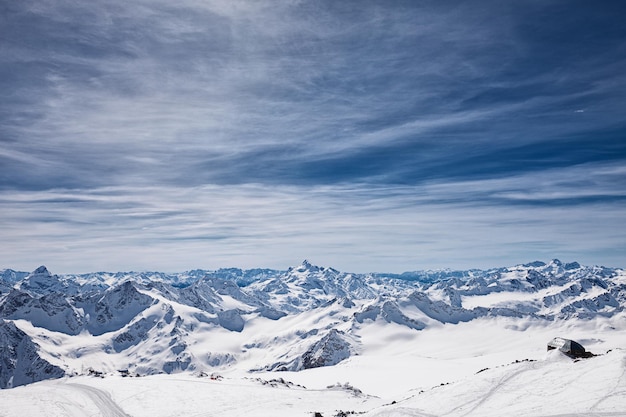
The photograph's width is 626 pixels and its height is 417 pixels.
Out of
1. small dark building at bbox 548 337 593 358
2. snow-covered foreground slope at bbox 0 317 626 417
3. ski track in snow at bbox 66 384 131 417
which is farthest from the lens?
ski track in snow at bbox 66 384 131 417

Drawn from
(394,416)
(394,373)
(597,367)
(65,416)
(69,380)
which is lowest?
(394,373)

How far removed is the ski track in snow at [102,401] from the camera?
199ft

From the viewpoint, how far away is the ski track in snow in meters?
60.6

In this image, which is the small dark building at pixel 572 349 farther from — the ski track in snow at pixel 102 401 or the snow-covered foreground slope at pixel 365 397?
the ski track in snow at pixel 102 401

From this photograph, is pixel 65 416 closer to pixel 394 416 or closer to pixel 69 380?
pixel 69 380

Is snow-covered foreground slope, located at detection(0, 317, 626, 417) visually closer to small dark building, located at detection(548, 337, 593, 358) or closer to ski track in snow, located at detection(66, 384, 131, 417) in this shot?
ski track in snow, located at detection(66, 384, 131, 417)

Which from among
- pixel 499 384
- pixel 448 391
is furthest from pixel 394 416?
pixel 499 384

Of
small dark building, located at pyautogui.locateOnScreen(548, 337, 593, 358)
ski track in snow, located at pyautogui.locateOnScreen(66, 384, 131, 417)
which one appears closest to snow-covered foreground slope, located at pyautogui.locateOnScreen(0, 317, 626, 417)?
ski track in snow, located at pyautogui.locateOnScreen(66, 384, 131, 417)

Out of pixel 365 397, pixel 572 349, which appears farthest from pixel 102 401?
pixel 572 349

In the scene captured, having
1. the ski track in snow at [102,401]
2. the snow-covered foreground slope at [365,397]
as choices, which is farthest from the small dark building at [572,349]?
the ski track in snow at [102,401]

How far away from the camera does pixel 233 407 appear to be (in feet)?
204

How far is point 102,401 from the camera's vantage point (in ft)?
222

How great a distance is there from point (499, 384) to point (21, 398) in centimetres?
7461

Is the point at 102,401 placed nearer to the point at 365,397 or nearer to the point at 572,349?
the point at 365,397
